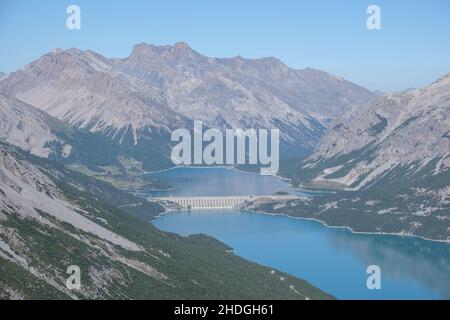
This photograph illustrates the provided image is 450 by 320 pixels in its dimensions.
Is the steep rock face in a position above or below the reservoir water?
above

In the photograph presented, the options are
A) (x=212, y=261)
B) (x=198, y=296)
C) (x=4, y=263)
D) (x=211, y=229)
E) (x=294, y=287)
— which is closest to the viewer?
(x=4, y=263)

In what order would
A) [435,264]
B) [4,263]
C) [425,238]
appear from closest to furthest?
[4,263] → [435,264] → [425,238]

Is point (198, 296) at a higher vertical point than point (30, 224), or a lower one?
lower

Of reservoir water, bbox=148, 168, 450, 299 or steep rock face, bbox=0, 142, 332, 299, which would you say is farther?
reservoir water, bbox=148, 168, 450, 299

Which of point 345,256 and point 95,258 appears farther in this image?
point 345,256

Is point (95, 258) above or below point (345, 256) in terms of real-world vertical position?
above

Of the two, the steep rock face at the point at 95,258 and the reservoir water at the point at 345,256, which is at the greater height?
the steep rock face at the point at 95,258

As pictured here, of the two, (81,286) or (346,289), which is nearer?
(81,286)

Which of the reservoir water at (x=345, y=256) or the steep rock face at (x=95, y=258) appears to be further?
the reservoir water at (x=345, y=256)
